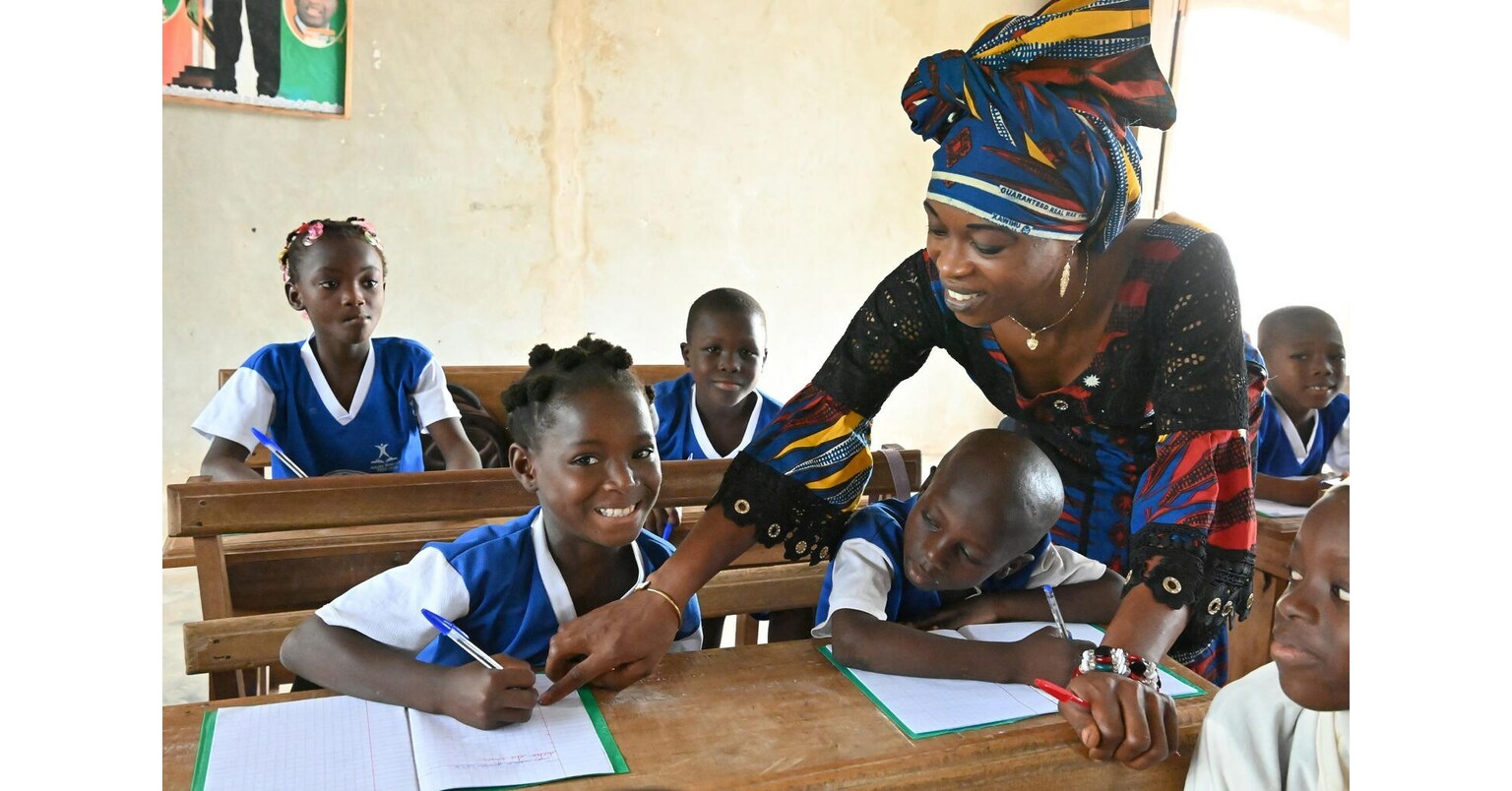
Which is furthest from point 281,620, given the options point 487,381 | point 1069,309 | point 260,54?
point 260,54

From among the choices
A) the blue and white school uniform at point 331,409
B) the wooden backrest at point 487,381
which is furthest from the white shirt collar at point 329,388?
the wooden backrest at point 487,381

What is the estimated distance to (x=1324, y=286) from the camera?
17.8 ft

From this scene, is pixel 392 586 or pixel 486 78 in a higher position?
pixel 486 78

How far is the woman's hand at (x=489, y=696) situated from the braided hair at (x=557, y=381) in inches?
21.4

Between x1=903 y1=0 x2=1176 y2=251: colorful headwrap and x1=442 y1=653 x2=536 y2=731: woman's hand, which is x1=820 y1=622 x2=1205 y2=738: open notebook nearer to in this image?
x1=442 y1=653 x2=536 y2=731: woman's hand

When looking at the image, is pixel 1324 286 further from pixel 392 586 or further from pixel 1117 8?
pixel 392 586

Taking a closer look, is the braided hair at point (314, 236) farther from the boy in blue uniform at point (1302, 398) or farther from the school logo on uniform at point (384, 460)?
the boy in blue uniform at point (1302, 398)

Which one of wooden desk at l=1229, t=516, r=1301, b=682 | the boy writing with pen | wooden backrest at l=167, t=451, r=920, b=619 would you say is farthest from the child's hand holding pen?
wooden desk at l=1229, t=516, r=1301, b=682

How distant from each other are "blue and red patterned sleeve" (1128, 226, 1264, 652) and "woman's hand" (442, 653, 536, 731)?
66 cm

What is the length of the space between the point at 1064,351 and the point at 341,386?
217 cm

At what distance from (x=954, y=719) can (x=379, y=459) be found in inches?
90.1
